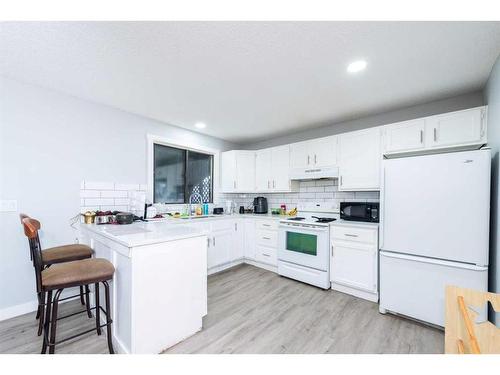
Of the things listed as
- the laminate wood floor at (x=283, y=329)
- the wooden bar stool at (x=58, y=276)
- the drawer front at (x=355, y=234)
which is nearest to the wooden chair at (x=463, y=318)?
the laminate wood floor at (x=283, y=329)

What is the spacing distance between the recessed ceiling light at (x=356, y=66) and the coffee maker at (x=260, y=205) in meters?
2.61

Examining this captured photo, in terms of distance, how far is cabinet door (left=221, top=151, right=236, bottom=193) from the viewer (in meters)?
4.11

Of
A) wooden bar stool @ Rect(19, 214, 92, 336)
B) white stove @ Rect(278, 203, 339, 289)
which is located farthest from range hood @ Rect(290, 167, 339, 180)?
wooden bar stool @ Rect(19, 214, 92, 336)

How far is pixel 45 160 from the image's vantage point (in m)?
2.31

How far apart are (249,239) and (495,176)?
9.90 feet

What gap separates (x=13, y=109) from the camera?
2.13m

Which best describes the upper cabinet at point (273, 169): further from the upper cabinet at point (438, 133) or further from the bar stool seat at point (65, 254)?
the bar stool seat at point (65, 254)

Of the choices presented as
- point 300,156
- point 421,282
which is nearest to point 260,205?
point 300,156

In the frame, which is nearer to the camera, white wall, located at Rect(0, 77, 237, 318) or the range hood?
white wall, located at Rect(0, 77, 237, 318)

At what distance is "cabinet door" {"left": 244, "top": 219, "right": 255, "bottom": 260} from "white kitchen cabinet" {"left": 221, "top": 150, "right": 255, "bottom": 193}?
0.65m

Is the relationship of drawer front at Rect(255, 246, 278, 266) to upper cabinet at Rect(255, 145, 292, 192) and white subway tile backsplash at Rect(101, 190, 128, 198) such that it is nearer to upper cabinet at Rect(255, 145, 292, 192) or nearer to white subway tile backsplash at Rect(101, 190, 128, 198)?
upper cabinet at Rect(255, 145, 292, 192)

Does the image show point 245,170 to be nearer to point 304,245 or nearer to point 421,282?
point 304,245

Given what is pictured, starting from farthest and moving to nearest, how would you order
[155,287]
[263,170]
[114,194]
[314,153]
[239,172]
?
[239,172], [263,170], [314,153], [114,194], [155,287]
